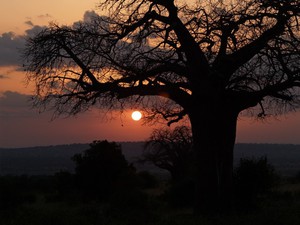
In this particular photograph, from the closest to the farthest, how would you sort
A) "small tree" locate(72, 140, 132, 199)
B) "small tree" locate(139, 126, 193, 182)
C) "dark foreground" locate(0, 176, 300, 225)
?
1. "dark foreground" locate(0, 176, 300, 225)
2. "small tree" locate(72, 140, 132, 199)
3. "small tree" locate(139, 126, 193, 182)

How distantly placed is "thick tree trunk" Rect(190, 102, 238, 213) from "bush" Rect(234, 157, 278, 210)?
2703 millimetres

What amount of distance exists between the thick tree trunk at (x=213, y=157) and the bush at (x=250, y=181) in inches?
106

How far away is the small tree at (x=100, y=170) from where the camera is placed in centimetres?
2603

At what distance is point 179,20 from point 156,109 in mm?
3302

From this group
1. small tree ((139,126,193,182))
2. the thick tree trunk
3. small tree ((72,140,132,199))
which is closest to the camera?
the thick tree trunk

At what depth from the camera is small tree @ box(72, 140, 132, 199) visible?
2603cm

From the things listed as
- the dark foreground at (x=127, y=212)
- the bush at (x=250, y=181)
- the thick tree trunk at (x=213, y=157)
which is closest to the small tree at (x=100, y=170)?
the dark foreground at (x=127, y=212)

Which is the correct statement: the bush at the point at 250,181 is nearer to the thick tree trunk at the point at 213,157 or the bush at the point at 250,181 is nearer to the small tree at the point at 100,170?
the thick tree trunk at the point at 213,157

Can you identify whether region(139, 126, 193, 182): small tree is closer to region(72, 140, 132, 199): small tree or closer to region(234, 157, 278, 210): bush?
region(72, 140, 132, 199): small tree

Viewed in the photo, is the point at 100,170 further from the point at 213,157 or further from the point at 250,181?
the point at 213,157

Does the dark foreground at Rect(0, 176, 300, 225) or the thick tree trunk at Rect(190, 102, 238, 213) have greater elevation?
the thick tree trunk at Rect(190, 102, 238, 213)

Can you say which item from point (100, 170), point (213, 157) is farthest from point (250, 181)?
point (100, 170)

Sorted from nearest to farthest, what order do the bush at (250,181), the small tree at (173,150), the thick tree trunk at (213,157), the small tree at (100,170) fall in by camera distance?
the thick tree trunk at (213,157) → the bush at (250,181) → the small tree at (100,170) → the small tree at (173,150)

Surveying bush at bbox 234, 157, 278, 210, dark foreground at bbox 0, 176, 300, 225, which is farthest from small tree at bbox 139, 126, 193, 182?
bush at bbox 234, 157, 278, 210
